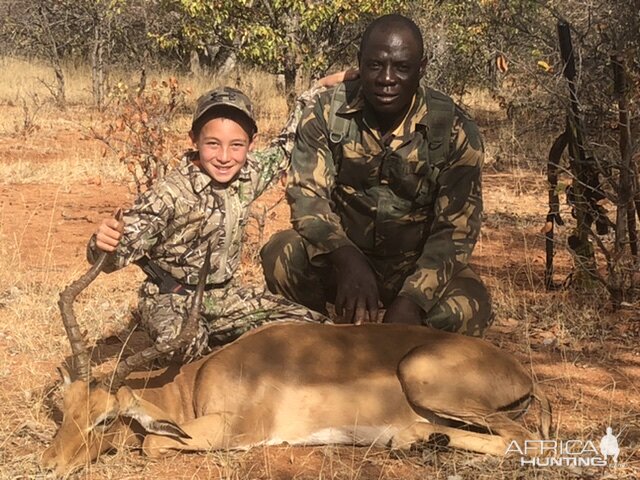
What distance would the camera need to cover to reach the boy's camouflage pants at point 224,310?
4492mm

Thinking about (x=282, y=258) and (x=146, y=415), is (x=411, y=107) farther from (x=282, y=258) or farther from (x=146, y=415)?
(x=146, y=415)

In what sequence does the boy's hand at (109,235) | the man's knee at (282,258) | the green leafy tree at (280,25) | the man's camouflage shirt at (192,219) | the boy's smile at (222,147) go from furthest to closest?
the green leafy tree at (280,25), the man's knee at (282,258), the boy's smile at (222,147), the man's camouflage shirt at (192,219), the boy's hand at (109,235)

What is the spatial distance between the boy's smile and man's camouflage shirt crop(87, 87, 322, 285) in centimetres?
9

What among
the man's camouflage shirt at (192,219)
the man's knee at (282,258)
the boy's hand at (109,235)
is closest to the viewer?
the boy's hand at (109,235)

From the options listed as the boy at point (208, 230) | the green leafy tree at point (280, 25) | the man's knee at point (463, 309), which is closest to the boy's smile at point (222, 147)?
the boy at point (208, 230)

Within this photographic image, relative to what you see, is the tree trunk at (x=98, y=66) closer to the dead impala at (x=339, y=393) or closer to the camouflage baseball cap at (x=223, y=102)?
the camouflage baseball cap at (x=223, y=102)

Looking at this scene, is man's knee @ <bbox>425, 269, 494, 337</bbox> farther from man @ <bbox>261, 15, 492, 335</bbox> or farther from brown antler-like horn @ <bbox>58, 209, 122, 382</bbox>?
brown antler-like horn @ <bbox>58, 209, 122, 382</bbox>

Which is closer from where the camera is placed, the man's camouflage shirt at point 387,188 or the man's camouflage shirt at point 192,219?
the man's camouflage shirt at point 192,219

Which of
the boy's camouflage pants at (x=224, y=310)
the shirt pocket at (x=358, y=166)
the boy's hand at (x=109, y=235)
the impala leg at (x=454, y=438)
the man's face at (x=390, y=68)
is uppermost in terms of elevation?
the man's face at (x=390, y=68)

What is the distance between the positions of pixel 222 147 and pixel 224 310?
2.85 ft

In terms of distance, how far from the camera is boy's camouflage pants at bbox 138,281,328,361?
4492 millimetres

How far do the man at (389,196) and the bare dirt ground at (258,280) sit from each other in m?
0.74

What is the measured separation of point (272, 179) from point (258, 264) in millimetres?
2306

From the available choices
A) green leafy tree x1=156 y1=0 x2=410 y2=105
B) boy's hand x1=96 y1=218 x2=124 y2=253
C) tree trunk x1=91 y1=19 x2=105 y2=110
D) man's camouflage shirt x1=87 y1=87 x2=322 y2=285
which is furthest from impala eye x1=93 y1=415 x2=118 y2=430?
tree trunk x1=91 y1=19 x2=105 y2=110
